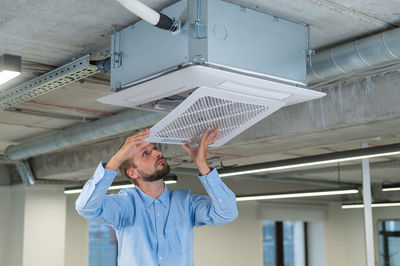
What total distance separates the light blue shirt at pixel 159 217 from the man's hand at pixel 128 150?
130 millimetres

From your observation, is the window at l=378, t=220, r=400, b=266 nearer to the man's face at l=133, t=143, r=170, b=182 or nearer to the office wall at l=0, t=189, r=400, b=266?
the office wall at l=0, t=189, r=400, b=266

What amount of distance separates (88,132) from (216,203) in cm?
330

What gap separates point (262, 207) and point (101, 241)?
125 inches

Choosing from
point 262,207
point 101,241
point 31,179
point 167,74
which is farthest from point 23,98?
point 262,207

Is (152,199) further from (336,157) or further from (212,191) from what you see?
(336,157)

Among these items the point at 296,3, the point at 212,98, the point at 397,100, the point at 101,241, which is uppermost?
the point at 296,3

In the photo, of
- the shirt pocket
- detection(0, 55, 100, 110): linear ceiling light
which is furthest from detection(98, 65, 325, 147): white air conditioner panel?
detection(0, 55, 100, 110): linear ceiling light

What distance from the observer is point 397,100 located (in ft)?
11.6

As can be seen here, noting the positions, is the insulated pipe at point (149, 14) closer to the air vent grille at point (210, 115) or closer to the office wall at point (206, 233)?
the air vent grille at point (210, 115)

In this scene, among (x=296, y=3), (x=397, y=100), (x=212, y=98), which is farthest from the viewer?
(x=397, y=100)

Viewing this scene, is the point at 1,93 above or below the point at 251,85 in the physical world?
above

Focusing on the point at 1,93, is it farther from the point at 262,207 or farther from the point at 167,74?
the point at 262,207

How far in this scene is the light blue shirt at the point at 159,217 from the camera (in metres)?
2.44

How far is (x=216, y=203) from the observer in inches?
96.6
